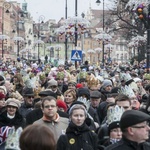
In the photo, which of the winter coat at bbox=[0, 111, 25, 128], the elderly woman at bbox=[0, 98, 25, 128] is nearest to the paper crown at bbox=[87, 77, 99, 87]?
the elderly woman at bbox=[0, 98, 25, 128]

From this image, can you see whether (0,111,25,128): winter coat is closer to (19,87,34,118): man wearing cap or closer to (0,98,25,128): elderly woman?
(0,98,25,128): elderly woman

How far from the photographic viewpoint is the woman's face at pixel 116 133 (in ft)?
25.3

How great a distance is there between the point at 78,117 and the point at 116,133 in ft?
1.84

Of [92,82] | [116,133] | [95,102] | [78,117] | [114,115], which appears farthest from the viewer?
[92,82]

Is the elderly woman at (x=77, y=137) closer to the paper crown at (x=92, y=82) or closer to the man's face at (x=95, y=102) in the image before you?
the man's face at (x=95, y=102)

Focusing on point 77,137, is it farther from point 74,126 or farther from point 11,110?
point 11,110

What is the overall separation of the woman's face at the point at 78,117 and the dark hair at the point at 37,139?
9.34 feet

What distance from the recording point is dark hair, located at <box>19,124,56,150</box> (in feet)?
16.2

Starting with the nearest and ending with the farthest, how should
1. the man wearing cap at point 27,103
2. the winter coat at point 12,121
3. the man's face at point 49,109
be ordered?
the man's face at point 49,109
the winter coat at point 12,121
the man wearing cap at point 27,103

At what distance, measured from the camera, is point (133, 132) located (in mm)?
6090

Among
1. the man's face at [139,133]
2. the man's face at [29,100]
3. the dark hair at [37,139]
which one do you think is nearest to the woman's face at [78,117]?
the man's face at [139,133]

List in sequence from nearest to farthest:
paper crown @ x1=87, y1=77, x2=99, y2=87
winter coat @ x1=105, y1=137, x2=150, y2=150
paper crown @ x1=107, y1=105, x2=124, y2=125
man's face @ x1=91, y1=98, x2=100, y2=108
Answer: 1. winter coat @ x1=105, y1=137, x2=150, y2=150
2. paper crown @ x1=107, y1=105, x2=124, y2=125
3. man's face @ x1=91, y1=98, x2=100, y2=108
4. paper crown @ x1=87, y1=77, x2=99, y2=87

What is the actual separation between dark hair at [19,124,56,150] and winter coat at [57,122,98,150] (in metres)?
2.65

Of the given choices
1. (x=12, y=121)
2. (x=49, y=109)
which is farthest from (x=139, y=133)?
(x=12, y=121)
